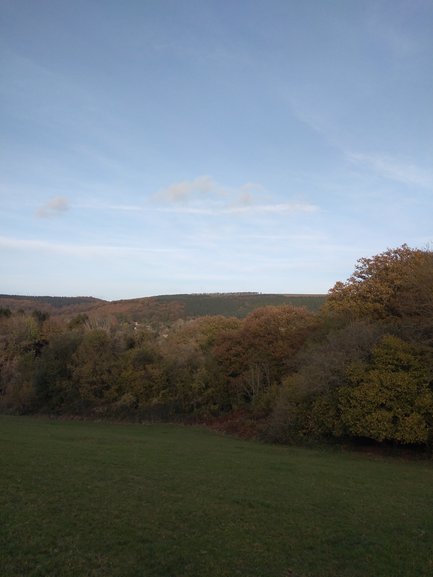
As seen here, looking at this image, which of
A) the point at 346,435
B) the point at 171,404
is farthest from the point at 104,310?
the point at 346,435

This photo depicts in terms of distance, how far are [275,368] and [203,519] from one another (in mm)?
41752

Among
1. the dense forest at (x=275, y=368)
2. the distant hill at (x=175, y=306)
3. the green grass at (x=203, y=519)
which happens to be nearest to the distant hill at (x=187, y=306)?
the distant hill at (x=175, y=306)

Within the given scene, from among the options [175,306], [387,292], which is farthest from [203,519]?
[175,306]

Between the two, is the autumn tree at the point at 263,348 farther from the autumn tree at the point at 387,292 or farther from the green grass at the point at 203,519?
the green grass at the point at 203,519

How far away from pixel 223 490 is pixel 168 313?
129m

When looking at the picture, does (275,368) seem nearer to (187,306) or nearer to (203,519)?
(203,519)

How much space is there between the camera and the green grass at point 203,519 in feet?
31.0

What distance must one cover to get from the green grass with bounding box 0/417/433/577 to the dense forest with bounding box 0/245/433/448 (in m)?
7.89

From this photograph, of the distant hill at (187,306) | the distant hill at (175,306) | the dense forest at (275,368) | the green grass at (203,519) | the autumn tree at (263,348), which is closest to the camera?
the green grass at (203,519)

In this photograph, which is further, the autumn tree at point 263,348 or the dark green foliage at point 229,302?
the dark green foliage at point 229,302

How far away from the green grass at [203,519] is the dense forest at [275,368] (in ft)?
25.9

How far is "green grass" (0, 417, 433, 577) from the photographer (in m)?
9.45

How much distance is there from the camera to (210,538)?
11.1 m

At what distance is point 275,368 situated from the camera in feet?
176
